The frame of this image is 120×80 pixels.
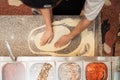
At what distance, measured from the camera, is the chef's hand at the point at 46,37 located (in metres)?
0.95

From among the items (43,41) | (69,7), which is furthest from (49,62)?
(69,7)

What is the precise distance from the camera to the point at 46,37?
0.95 meters

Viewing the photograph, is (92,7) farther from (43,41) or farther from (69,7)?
(43,41)

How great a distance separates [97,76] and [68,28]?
229 mm

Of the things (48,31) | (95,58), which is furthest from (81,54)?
(48,31)

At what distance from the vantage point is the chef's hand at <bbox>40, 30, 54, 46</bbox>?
946mm

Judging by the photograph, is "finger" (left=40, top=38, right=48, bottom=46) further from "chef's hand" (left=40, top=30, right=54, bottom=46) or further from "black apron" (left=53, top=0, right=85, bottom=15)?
"black apron" (left=53, top=0, right=85, bottom=15)

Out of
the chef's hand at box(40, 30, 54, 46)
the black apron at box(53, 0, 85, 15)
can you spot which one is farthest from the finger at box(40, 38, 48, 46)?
the black apron at box(53, 0, 85, 15)

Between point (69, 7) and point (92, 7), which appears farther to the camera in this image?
point (69, 7)

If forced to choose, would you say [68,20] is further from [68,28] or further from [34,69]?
[34,69]

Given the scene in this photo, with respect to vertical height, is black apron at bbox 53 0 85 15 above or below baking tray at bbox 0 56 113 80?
above

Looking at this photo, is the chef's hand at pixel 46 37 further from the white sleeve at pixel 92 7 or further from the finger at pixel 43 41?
the white sleeve at pixel 92 7

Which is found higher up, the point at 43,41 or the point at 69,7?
the point at 69,7

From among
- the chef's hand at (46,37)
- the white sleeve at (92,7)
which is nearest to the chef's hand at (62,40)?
the chef's hand at (46,37)
